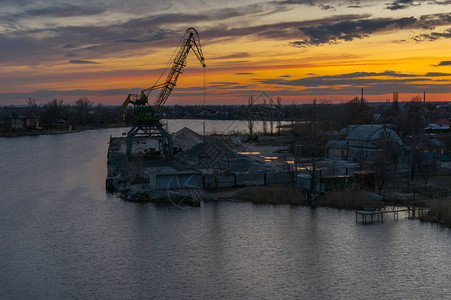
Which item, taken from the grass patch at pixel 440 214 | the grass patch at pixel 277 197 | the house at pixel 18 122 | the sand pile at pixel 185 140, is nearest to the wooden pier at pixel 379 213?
the grass patch at pixel 440 214

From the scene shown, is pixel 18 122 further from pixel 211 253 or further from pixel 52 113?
pixel 211 253

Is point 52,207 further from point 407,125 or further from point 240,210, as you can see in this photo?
point 407,125

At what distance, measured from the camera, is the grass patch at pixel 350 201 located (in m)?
18.2

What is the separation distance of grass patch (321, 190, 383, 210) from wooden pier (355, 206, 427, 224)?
545mm

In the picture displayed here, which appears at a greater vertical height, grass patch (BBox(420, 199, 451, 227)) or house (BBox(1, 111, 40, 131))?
house (BBox(1, 111, 40, 131))

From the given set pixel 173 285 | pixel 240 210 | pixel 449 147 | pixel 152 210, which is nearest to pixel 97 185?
pixel 152 210

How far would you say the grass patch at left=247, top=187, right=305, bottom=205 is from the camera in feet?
63.5

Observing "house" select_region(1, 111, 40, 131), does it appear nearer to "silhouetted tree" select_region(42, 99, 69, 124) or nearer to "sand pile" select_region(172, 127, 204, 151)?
"silhouetted tree" select_region(42, 99, 69, 124)

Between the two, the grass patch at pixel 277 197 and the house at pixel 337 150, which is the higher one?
the house at pixel 337 150

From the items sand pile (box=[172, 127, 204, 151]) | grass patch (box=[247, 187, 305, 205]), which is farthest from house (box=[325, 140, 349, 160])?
grass patch (box=[247, 187, 305, 205])

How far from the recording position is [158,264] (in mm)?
12680

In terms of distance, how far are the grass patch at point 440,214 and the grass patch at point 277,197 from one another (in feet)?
15.9

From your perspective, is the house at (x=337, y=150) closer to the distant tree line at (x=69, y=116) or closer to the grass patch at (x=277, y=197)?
the grass patch at (x=277, y=197)

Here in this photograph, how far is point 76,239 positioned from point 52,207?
5298mm
